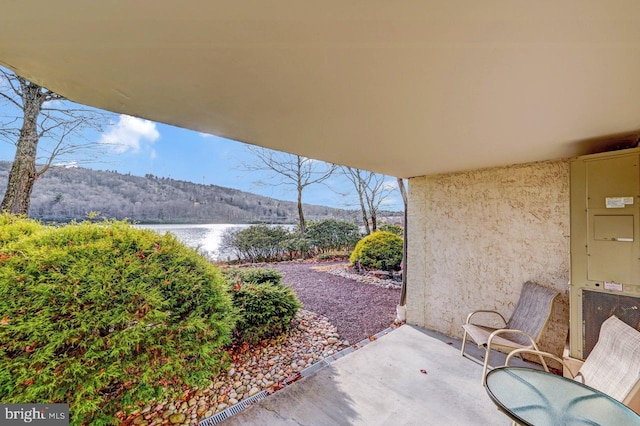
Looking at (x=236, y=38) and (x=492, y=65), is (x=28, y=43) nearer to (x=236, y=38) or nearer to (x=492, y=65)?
(x=236, y=38)

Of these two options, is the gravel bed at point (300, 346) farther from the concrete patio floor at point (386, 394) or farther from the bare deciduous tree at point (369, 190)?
the bare deciduous tree at point (369, 190)

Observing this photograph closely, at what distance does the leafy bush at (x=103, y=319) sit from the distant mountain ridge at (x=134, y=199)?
481 mm

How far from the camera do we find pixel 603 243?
223 cm

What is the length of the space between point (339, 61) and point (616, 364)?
2815mm

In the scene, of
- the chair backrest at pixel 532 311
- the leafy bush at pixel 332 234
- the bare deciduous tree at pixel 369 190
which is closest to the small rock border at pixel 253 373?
the chair backrest at pixel 532 311

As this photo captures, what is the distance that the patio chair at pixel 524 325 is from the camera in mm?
2686

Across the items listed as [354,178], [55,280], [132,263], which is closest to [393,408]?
[132,263]

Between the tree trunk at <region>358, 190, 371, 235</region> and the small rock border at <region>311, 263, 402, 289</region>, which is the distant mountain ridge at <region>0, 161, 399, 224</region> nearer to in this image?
the small rock border at <region>311, 263, 402, 289</region>

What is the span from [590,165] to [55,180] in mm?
7888

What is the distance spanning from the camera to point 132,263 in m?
2.16

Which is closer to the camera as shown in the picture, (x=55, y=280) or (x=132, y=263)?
(x=55, y=280)

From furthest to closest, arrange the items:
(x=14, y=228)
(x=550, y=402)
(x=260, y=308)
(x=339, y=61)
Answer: (x=260, y=308), (x=14, y=228), (x=550, y=402), (x=339, y=61)

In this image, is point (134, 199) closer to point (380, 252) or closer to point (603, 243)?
point (380, 252)

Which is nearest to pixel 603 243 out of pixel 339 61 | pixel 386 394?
pixel 386 394
